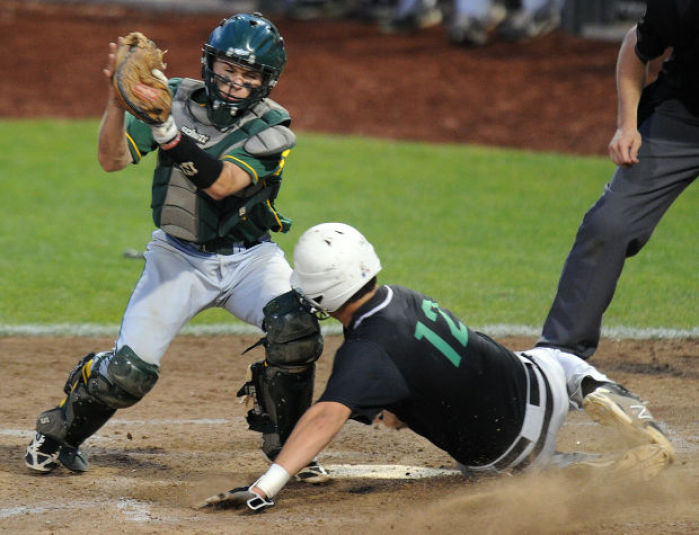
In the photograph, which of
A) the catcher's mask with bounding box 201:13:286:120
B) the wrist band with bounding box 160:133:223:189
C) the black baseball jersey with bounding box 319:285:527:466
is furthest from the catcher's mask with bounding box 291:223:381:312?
the catcher's mask with bounding box 201:13:286:120

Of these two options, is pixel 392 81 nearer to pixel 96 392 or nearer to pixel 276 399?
pixel 276 399

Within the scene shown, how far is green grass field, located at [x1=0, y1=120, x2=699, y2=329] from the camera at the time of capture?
27.1 ft

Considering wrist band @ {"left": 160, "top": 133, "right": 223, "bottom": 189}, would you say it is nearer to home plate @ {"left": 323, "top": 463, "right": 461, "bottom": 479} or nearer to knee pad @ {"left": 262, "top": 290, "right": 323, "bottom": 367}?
knee pad @ {"left": 262, "top": 290, "right": 323, "bottom": 367}

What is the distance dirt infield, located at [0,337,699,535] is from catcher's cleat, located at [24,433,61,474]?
0.05 m

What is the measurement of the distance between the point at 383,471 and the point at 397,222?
20.1ft

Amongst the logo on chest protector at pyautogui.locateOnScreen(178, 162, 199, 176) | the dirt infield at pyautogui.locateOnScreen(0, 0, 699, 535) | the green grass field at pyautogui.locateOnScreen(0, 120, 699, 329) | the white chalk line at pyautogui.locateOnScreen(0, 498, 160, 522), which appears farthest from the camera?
the green grass field at pyautogui.locateOnScreen(0, 120, 699, 329)

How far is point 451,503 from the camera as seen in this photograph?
4469 millimetres

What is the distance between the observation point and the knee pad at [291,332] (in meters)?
4.59

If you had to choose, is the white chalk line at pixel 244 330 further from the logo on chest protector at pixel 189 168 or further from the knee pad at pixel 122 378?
the logo on chest protector at pixel 189 168

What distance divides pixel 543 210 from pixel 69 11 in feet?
46.4

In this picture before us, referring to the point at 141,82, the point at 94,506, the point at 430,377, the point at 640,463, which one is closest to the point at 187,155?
the point at 141,82

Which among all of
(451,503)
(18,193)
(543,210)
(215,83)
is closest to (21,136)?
(18,193)

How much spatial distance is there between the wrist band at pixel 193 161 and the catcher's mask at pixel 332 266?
0.58 meters

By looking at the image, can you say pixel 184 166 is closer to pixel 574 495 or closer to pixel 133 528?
pixel 133 528
